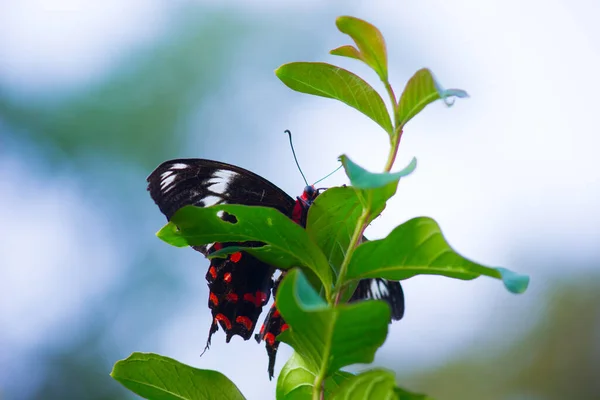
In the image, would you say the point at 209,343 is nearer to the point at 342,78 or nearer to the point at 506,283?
the point at 342,78

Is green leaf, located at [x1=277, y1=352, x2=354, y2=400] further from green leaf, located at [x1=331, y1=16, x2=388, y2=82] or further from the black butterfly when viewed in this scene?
green leaf, located at [x1=331, y1=16, x2=388, y2=82]

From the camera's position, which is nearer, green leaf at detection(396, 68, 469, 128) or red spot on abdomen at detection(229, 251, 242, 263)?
green leaf at detection(396, 68, 469, 128)

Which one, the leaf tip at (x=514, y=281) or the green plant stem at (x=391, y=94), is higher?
the green plant stem at (x=391, y=94)

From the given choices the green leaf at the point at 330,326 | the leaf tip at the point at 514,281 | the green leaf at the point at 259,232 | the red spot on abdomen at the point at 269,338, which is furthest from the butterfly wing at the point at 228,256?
the leaf tip at the point at 514,281

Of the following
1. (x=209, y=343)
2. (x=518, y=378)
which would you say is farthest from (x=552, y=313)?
(x=209, y=343)

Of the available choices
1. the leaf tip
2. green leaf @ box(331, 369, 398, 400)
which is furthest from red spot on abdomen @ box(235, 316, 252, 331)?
the leaf tip

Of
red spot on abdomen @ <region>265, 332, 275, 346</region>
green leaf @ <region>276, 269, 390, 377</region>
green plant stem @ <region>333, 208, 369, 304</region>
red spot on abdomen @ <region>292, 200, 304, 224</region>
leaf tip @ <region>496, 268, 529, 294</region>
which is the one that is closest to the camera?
green leaf @ <region>276, 269, 390, 377</region>

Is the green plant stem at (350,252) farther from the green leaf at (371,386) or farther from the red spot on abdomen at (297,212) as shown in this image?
the red spot on abdomen at (297,212)
